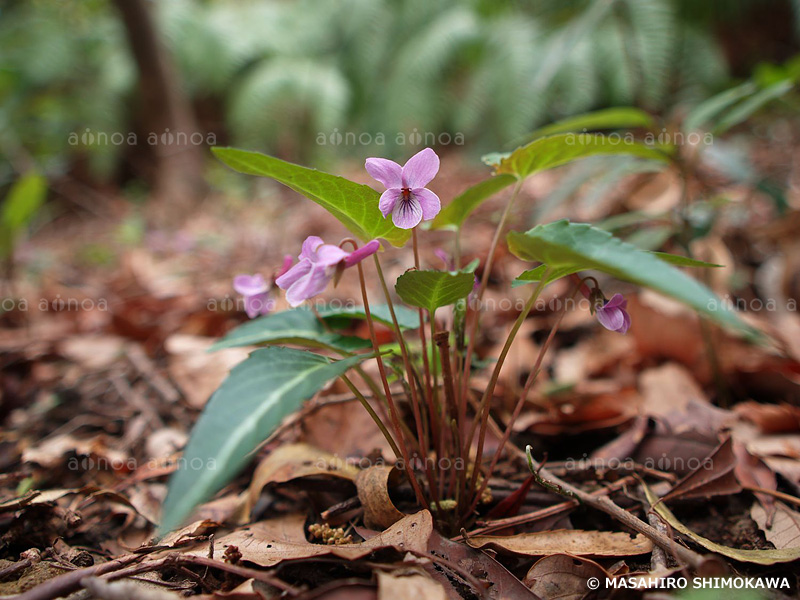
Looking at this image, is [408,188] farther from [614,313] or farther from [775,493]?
[775,493]

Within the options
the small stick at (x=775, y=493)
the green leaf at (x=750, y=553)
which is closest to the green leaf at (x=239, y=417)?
the green leaf at (x=750, y=553)

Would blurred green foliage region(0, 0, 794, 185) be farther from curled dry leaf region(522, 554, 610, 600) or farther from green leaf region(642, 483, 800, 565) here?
curled dry leaf region(522, 554, 610, 600)

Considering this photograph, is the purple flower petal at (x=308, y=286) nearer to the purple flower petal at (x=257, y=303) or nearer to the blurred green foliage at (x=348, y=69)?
the purple flower petal at (x=257, y=303)

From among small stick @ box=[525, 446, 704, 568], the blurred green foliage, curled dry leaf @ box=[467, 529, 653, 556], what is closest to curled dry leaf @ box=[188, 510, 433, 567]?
curled dry leaf @ box=[467, 529, 653, 556]

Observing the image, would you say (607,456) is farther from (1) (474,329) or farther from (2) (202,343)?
(2) (202,343)

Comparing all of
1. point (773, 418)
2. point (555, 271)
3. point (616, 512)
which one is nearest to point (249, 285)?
point (555, 271)

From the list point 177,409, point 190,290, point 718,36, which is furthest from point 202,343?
point 718,36

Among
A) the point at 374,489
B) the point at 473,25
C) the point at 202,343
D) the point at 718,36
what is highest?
the point at 473,25
